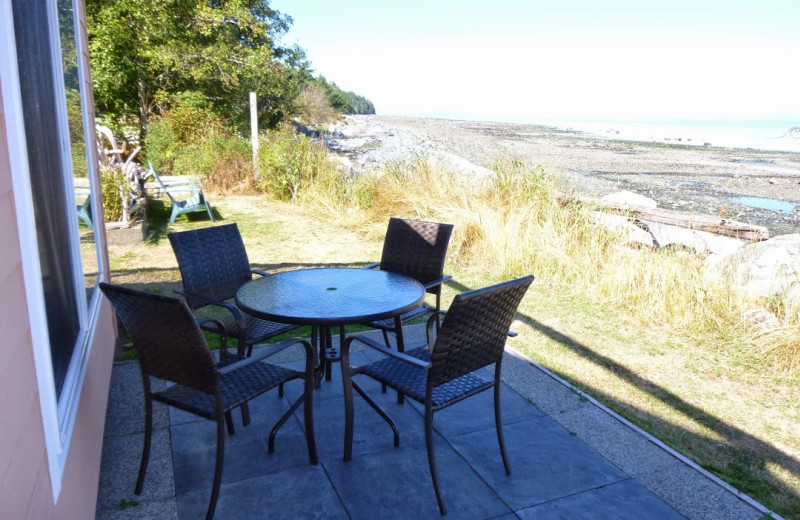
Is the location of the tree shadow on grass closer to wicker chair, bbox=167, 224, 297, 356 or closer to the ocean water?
wicker chair, bbox=167, 224, 297, 356

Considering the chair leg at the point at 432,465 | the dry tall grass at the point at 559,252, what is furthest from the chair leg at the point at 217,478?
the dry tall grass at the point at 559,252

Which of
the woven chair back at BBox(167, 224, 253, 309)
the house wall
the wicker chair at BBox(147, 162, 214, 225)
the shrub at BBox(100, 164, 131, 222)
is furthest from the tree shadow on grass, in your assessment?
the wicker chair at BBox(147, 162, 214, 225)

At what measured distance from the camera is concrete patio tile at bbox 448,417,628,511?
2434 millimetres

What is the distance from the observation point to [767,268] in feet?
18.3

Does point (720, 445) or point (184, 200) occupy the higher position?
point (184, 200)

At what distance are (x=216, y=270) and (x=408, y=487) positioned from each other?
5.86ft

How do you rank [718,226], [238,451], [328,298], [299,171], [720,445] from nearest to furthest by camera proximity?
[238,451]
[328,298]
[720,445]
[718,226]
[299,171]

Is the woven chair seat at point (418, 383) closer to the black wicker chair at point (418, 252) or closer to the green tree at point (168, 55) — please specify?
the black wicker chair at point (418, 252)

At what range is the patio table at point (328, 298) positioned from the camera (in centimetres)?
256

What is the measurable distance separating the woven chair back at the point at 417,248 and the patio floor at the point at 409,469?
3.08 ft

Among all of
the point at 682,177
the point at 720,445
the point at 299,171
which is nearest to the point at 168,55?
the point at 299,171

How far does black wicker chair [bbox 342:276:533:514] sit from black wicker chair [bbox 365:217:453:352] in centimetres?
105

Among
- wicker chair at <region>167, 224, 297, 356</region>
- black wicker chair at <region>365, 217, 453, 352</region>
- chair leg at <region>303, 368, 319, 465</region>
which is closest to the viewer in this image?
chair leg at <region>303, 368, 319, 465</region>

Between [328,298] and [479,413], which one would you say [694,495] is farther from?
[328,298]
